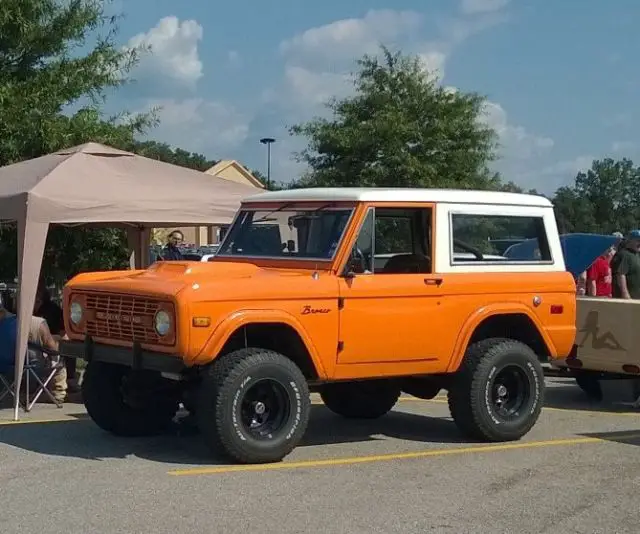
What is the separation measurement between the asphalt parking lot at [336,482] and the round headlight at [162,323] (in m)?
1.00

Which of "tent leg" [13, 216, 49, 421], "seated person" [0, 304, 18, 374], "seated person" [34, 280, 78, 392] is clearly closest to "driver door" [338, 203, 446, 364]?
"tent leg" [13, 216, 49, 421]

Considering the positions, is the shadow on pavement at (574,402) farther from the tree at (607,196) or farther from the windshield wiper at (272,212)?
the tree at (607,196)

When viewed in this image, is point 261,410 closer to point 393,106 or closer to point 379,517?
point 379,517

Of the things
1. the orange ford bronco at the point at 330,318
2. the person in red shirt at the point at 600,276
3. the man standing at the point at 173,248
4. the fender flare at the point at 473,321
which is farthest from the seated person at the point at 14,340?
the person in red shirt at the point at 600,276

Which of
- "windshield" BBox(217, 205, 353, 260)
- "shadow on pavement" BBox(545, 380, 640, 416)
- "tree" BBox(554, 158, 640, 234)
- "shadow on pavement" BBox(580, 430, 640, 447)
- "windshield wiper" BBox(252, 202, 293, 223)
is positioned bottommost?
"shadow on pavement" BBox(580, 430, 640, 447)

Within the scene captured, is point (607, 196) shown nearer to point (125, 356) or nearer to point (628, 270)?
point (628, 270)

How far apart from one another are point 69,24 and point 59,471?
8.83 metres

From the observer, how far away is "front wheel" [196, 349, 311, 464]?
7466 millimetres

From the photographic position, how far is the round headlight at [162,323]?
24.2ft

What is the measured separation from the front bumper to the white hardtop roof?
192 centimetres

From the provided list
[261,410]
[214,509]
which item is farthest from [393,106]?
[214,509]

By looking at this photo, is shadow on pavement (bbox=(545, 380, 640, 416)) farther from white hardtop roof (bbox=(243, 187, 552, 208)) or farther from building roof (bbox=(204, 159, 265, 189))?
building roof (bbox=(204, 159, 265, 189))

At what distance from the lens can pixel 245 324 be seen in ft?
24.6

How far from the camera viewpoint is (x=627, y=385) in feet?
40.9
